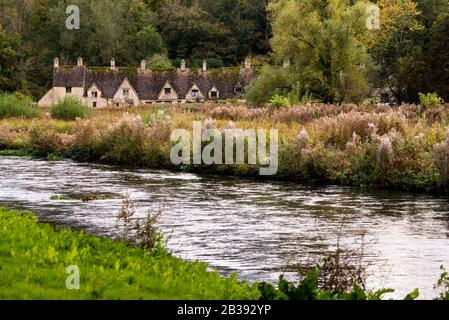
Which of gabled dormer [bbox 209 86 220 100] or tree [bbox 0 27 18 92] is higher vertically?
tree [bbox 0 27 18 92]

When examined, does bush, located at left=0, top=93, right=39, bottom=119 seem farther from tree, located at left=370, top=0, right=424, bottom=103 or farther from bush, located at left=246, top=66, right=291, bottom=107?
tree, located at left=370, top=0, right=424, bottom=103

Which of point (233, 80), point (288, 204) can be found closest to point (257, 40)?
point (233, 80)

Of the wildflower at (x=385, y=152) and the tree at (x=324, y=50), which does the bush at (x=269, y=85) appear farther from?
the wildflower at (x=385, y=152)

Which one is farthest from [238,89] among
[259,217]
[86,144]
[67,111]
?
[259,217]

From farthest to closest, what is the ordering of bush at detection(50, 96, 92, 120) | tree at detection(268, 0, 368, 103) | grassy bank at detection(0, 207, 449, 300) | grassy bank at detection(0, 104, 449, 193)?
tree at detection(268, 0, 368, 103) → bush at detection(50, 96, 92, 120) → grassy bank at detection(0, 104, 449, 193) → grassy bank at detection(0, 207, 449, 300)

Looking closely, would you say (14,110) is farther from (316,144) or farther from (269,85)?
(316,144)

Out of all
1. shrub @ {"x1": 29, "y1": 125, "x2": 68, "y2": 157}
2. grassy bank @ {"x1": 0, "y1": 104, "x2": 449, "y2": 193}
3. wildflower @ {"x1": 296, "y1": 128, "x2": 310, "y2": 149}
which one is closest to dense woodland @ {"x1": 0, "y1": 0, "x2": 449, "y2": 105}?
grassy bank @ {"x1": 0, "y1": 104, "x2": 449, "y2": 193}

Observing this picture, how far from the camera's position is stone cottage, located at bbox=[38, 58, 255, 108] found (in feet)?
326

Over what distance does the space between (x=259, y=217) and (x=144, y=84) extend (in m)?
79.0

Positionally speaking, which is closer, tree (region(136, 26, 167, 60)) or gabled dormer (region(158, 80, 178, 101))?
gabled dormer (region(158, 80, 178, 101))

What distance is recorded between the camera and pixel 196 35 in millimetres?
113000

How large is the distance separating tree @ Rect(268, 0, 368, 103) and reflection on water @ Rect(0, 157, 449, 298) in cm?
2686

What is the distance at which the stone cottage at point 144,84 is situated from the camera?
99438 mm
